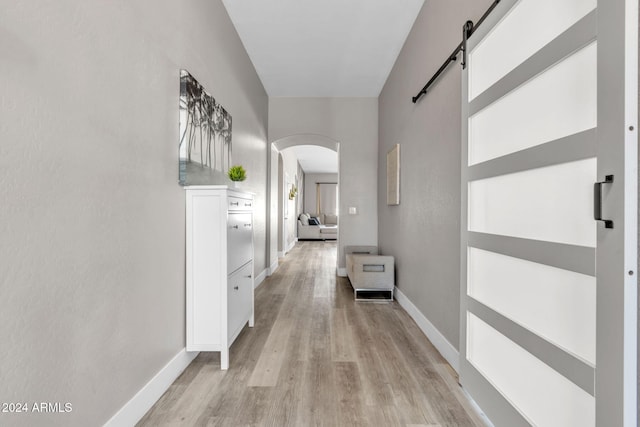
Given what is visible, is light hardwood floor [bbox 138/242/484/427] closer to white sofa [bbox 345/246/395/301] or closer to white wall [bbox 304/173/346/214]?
white sofa [bbox 345/246/395/301]

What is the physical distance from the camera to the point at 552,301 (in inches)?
42.9

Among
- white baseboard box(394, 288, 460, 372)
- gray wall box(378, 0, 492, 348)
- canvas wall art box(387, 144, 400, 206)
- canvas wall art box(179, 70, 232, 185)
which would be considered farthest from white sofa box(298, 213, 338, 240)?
canvas wall art box(179, 70, 232, 185)

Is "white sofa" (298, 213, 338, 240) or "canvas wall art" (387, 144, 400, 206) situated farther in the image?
"white sofa" (298, 213, 338, 240)

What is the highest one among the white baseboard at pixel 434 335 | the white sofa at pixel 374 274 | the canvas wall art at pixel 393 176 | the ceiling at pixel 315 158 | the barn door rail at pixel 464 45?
the ceiling at pixel 315 158

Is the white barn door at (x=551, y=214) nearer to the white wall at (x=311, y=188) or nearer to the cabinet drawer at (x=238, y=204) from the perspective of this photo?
the cabinet drawer at (x=238, y=204)

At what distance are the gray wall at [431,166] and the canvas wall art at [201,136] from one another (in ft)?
5.43

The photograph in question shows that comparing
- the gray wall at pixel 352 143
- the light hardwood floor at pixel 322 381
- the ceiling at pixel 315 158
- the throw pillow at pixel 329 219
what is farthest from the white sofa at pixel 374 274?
the throw pillow at pixel 329 219

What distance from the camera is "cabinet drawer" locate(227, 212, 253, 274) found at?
198cm

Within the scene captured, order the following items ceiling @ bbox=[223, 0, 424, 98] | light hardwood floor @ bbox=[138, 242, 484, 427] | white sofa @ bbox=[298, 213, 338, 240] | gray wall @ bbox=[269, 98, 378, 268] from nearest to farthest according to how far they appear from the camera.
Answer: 1. light hardwood floor @ bbox=[138, 242, 484, 427]
2. ceiling @ bbox=[223, 0, 424, 98]
3. gray wall @ bbox=[269, 98, 378, 268]
4. white sofa @ bbox=[298, 213, 338, 240]

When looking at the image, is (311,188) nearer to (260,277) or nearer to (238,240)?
(260,277)

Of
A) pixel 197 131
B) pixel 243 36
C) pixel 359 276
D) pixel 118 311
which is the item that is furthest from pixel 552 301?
pixel 243 36

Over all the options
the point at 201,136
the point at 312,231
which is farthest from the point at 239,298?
the point at 312,231

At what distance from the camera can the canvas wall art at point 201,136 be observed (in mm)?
1854

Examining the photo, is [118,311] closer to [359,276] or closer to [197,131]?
[197,131]
